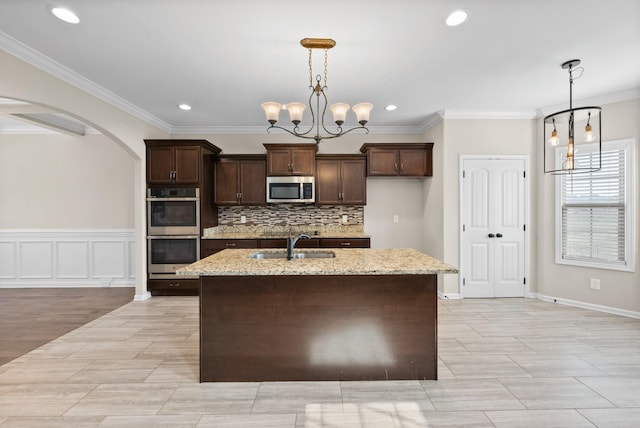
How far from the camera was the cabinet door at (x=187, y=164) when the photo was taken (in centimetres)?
459

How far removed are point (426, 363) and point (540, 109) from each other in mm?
3932

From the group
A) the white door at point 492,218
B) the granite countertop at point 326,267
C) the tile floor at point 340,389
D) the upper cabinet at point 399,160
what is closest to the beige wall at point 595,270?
the white door at point 492,218

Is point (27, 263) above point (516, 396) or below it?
above

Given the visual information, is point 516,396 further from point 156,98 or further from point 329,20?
point 156,98

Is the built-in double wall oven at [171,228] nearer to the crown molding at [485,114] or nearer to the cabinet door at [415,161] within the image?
the cabinet door at [415,161]

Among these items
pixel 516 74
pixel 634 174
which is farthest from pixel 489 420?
pixel 634 174

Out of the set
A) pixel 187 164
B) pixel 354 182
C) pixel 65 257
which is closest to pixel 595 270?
pixel 354 182

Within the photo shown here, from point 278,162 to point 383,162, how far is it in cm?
163

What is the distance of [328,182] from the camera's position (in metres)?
5.05

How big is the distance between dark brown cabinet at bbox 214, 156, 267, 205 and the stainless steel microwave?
15 centimetres

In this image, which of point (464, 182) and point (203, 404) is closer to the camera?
point (203, 404)

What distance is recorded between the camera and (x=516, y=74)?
3.29 meters

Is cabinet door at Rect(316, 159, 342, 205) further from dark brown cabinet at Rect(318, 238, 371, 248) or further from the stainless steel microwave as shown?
dark brown cabinet at Rect(318, 238, 371, 248)

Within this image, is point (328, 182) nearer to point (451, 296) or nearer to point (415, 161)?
point (415, 161)
